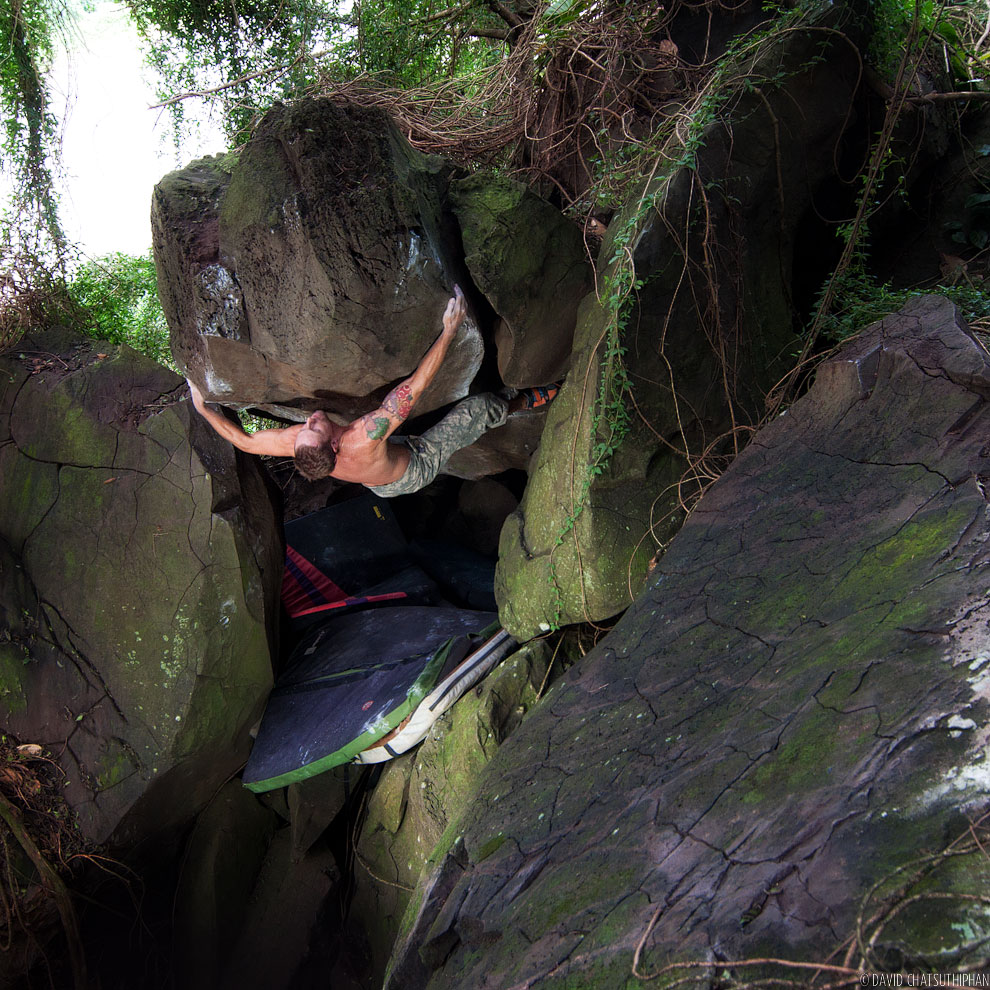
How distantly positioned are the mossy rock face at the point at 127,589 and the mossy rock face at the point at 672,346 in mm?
1265

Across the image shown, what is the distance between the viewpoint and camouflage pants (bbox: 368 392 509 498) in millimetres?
3205

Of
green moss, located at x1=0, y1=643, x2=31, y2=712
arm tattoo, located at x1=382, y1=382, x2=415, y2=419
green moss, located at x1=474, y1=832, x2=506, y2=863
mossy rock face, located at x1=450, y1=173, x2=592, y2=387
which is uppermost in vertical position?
mossy rock face, located at x1=450, y1=173, x2=592, y2=387

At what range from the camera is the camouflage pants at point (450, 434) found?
3.21 m

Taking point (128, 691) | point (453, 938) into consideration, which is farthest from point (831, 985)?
point (128, 691)

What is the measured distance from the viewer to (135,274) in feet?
14.6

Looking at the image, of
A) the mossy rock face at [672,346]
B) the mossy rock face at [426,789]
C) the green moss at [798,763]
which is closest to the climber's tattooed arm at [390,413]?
the mossy rock face at [672,346]

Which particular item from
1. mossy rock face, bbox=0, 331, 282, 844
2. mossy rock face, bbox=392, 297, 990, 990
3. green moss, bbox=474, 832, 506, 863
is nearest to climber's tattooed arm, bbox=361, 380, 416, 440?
A: mossy rock face, bbox=0, 331, 282, 844

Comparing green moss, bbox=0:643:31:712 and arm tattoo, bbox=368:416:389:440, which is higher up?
arm tattoo, bbox=368:416:389:440

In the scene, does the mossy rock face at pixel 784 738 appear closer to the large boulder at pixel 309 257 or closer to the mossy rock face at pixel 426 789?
the mossy rock face at pixel 426 789

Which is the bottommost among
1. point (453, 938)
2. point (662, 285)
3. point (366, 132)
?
point (453, 938)

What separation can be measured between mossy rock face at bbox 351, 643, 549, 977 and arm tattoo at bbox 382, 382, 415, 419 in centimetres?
108

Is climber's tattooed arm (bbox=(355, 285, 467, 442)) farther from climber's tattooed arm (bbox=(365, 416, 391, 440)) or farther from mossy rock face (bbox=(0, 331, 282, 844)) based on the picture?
mossy rock face (bbox=(0, 331, 282, 844))

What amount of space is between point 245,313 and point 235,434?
2.08 ft

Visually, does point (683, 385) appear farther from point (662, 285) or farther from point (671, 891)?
point (671, 891)
